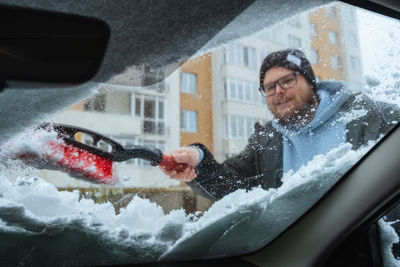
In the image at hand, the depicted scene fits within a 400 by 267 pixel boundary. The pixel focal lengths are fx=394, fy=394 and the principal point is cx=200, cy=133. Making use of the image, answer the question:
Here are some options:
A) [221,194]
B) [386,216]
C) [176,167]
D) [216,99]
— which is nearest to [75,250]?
[176,167]

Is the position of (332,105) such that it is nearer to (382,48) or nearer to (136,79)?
(382,48)

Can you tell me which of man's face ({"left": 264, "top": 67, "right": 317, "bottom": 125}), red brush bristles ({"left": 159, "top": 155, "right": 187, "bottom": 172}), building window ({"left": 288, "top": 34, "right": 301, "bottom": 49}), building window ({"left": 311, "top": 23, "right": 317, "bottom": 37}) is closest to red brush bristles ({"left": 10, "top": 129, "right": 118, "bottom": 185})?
red brush bristles ({"left": 159, "top": 155, "right": 187, "bottom": 172})

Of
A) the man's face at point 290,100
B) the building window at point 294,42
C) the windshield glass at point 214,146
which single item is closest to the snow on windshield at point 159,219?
the windshield glass at point 214,146

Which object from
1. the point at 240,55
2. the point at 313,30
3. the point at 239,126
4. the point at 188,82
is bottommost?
the point at 239,126

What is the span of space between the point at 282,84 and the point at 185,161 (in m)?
0.64

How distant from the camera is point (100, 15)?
1.65 meters

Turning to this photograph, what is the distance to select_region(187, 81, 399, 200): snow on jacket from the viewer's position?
2.00 m

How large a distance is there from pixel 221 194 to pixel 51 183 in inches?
32.9

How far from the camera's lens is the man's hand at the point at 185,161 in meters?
1.87

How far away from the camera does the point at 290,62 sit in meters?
2.05

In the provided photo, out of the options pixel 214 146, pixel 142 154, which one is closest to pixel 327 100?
pixel 214 146

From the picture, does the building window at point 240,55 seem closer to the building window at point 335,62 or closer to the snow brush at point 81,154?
the building window at point 335,62

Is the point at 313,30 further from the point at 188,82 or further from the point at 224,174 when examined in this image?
the point at 224,174

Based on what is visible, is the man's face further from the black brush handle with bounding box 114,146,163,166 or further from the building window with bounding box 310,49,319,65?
the black brush handle with bounding box 114,146,163,166
